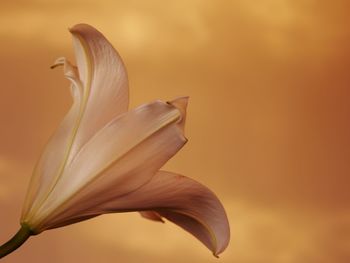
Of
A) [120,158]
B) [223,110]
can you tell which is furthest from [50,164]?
[223,110]

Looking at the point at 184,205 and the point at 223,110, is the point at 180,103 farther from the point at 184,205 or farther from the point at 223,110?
the point at 223,110

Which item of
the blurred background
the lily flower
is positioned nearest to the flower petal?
the lily flower

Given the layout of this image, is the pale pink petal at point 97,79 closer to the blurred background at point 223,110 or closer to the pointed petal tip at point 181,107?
the pointed petal tip at point 181,107

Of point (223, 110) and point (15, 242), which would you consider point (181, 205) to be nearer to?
point (15, 242)

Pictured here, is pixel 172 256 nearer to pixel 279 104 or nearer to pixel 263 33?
pixel 279 104

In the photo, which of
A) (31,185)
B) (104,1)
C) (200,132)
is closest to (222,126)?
Result: (200,132)

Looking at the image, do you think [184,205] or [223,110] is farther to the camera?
[223,110]

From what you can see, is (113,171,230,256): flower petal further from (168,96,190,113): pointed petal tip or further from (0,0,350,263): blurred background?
(0,0,350,263): blurred background
